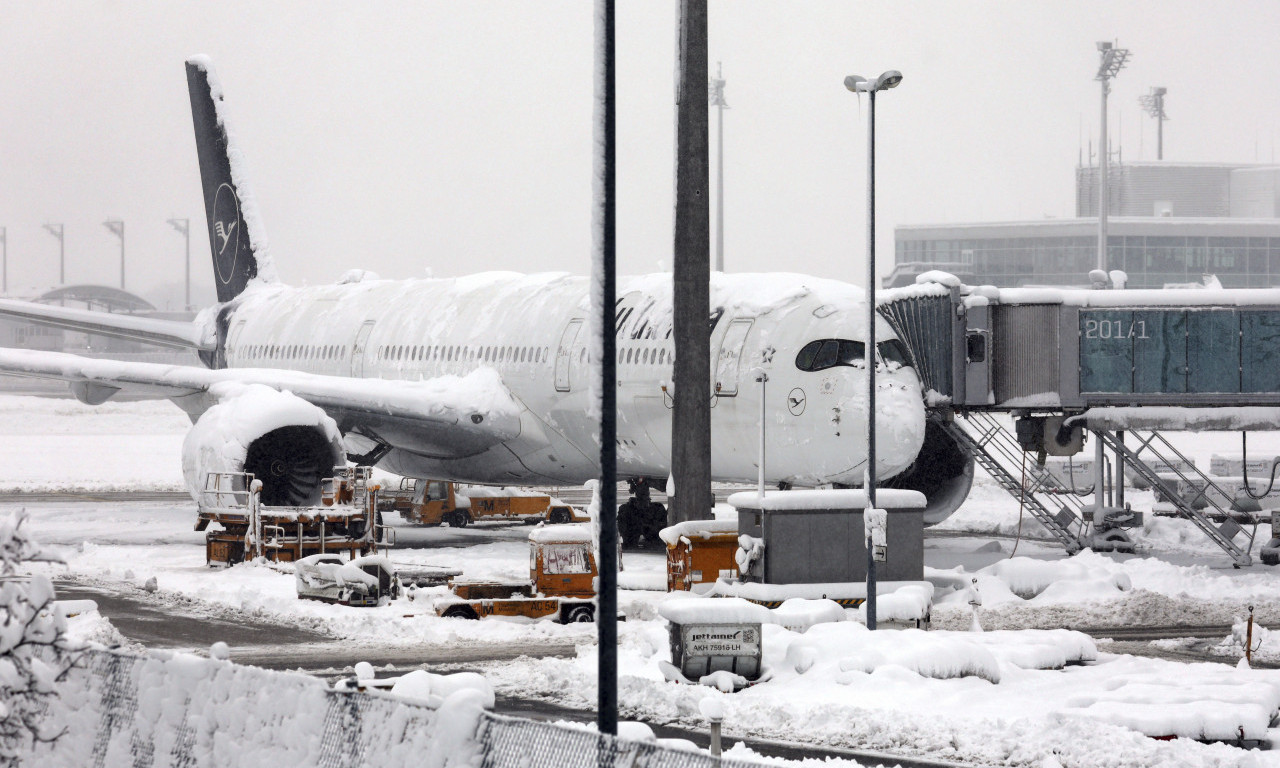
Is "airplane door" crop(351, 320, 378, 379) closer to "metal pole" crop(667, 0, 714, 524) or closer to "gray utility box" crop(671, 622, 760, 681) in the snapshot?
"metal pole" crop(667, 0, 714, 524)

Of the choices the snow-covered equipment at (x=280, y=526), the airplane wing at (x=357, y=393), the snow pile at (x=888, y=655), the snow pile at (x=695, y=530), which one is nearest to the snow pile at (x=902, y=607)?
the snow pile at (x=888, y=655)

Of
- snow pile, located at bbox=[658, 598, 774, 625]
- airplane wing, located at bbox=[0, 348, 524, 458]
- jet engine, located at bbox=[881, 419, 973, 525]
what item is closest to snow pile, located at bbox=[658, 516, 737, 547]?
jet engine, located at bbox=[881, 419, 973, 525]

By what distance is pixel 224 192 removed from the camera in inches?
1544

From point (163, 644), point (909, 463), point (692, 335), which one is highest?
point (692, 335)

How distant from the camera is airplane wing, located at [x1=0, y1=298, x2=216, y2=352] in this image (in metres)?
33.6

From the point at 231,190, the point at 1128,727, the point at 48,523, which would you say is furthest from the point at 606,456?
the point at 231,190

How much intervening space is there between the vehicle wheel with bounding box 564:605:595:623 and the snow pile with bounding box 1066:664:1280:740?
7.18 meters

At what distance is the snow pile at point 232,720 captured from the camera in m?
8.68

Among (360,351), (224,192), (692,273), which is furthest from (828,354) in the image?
(224,192)

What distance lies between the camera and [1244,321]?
82.7ft

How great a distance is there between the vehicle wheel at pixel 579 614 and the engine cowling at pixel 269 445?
23.1ft

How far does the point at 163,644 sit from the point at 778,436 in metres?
9.54

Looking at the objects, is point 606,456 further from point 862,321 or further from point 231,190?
point 231,190

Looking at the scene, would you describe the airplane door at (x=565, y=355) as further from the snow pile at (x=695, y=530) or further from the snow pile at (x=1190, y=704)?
the snow pile at (x=1190, y=704)
